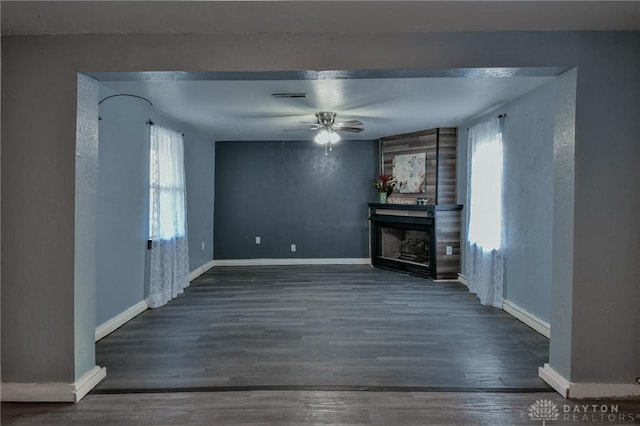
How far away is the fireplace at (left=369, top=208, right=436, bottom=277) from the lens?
561 cm

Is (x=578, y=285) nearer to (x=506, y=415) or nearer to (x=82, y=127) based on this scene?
(x=506, y=415)

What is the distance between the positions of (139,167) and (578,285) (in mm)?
4056

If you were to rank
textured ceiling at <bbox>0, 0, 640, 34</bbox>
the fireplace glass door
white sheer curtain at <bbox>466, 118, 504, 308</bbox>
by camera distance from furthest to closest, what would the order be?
1. the fireplace glass door
2. white sheer curtain at <bbox>466, 118, 504, 308</bbox>
3. textured ceiling at <bbox>0, 0, 640, 34</bbox>

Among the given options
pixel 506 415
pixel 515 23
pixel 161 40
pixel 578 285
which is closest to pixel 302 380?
pixel 506 415

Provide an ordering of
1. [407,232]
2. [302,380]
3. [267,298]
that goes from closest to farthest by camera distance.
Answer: [302,380], [267,298], [407,232]

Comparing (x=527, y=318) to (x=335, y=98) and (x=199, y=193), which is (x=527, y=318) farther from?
(x=199, y=193)

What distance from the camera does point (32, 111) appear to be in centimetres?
225

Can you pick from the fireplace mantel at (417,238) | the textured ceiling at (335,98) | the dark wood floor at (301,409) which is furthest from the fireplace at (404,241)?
the dark wood floor at (301,409)

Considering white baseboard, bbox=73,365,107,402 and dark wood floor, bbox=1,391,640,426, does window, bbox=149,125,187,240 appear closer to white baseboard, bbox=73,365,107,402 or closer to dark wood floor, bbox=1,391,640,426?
white baseboard, bbox=73,365,107,402

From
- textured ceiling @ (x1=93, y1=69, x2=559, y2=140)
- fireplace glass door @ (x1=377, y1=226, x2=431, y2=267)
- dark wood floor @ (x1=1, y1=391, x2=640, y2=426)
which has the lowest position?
dark wood floor @ (x1=1, y1=391, x2=640, y2=426)

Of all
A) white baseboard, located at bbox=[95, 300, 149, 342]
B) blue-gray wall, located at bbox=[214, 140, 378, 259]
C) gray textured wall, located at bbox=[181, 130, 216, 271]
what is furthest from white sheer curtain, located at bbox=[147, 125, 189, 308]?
blue-gray wall, located at bbox=[214, 140, 378, 259]

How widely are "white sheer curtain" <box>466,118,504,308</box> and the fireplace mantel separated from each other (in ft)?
2.06

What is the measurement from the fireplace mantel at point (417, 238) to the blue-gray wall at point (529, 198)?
4.25 ft

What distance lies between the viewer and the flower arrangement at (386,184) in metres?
6.29
